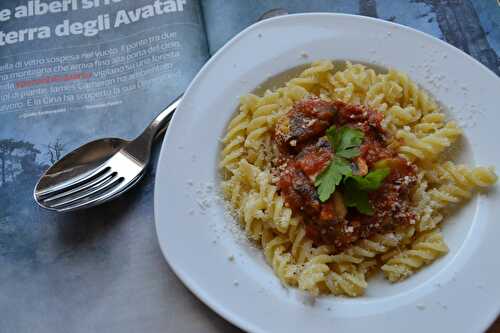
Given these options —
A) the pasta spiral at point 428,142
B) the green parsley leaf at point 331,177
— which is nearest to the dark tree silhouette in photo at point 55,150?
the green parsley leaf at point 331,177

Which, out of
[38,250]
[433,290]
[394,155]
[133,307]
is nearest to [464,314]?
[433,290]

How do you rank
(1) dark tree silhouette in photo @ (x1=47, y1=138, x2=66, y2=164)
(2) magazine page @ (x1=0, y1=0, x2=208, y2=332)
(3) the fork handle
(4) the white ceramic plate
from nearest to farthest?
(4) the white ceramic plate < (2) magazine page @ (x1=0, y1=0, x2=208, y2=332) < (3) the fork handle < (1) dark tree silhouette in photo @ (x1=47, y1=138, x2=66, y2=164)

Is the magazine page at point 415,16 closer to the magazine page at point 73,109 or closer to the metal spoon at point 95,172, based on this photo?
the magazine page at point 73,109

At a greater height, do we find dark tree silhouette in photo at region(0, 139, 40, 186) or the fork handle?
the fork handle

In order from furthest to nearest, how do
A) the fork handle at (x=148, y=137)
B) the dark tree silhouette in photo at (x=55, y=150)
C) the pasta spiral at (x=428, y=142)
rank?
the dark tree silhouette in photo at (x=55, y=150)
the fork handle at (x=148, y=137)
the pasta spiral at (x=428, y=142)

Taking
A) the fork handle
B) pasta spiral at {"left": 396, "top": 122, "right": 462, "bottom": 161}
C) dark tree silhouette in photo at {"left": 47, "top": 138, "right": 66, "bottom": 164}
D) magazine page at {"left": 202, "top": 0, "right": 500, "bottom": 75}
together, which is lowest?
dark tree silhouette in photo at {"left": 47, "top": 138, "right": 66, "bottom": 164}

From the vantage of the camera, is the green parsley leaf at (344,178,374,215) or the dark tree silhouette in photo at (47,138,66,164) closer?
the green parsley leaf at (344,178,374,215)

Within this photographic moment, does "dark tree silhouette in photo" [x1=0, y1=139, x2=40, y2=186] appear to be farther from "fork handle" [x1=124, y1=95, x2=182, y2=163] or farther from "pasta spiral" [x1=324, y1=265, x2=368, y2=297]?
"pasta spiral" [x1=324, y1=265, x2=368, y2=297]

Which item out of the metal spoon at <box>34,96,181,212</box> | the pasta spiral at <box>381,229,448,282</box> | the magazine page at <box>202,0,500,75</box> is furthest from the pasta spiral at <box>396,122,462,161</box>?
the metal spoon at <box>34,96,181,212</box>
